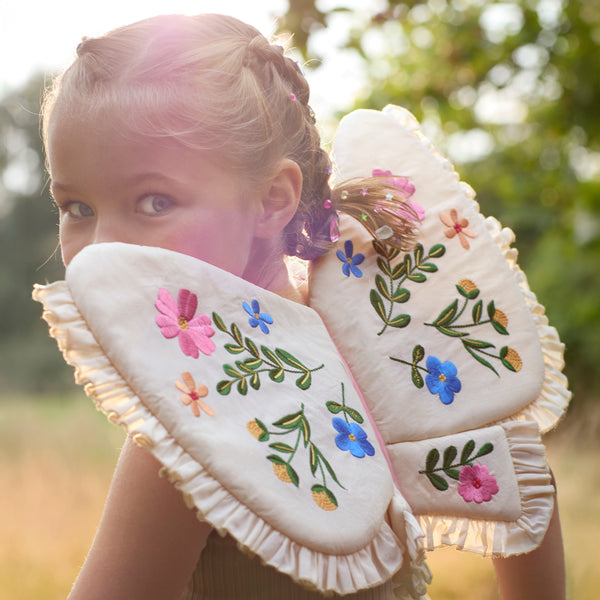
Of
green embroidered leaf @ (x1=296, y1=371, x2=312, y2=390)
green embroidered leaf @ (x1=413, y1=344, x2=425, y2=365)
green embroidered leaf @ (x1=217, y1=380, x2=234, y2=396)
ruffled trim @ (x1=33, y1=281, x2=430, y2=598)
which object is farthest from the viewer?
green embroidered leaf @ (x1=413, y1=344, x2=425, y2=365)

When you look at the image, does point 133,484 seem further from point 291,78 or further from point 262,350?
point 291,78

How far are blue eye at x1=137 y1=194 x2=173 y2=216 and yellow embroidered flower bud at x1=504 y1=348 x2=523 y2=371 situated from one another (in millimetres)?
683

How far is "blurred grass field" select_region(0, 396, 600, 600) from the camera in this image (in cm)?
343

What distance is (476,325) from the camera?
130cm

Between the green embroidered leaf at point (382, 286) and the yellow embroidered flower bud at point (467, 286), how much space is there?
16 cm

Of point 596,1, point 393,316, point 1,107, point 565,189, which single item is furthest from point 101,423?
point 1,107

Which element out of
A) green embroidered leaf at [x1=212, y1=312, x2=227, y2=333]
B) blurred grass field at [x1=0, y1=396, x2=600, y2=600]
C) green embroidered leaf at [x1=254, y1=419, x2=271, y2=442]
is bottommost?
blurred grass field at [x1=0, y1=396, x2=600, y2=600]

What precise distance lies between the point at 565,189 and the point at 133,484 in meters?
4.82

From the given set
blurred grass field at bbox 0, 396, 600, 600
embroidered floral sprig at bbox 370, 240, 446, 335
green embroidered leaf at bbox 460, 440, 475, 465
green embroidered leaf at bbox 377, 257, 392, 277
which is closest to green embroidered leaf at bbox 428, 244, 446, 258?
embroidered floral sprig at bbox 370, 240, 446, 335

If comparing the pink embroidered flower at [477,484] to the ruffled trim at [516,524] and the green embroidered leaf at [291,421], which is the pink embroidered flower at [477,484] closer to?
the ruffled trim at [516,524]

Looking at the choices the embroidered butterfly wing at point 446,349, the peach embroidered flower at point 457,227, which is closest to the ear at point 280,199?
the embroidered butterfly wing at point 446,349

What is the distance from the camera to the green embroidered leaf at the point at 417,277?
1304 millimetres

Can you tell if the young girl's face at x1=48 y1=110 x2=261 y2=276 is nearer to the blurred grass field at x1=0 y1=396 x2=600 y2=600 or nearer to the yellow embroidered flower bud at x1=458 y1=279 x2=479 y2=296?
the yellow embroidered flower bud at x1=458 y1=279 x2=479 y2=296

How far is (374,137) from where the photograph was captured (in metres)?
1.49
